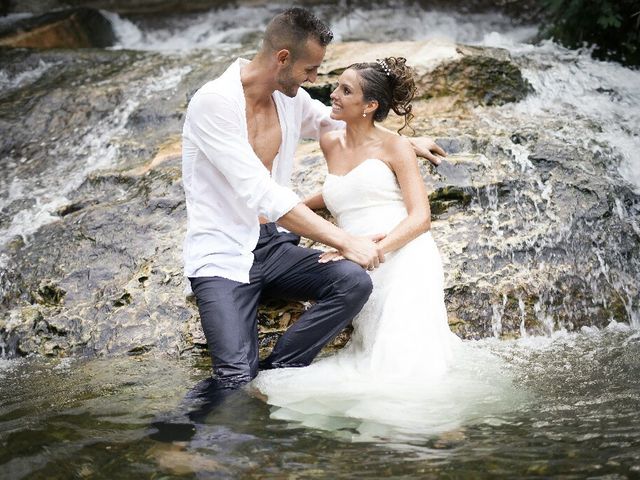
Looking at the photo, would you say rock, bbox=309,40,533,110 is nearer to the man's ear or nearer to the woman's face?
the woman's face

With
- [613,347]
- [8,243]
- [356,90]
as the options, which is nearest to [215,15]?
[8,243]

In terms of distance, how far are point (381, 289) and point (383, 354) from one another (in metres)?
0.38

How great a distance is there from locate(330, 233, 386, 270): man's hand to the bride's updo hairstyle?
0.84 meters

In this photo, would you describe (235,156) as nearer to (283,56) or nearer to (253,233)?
(253,233)

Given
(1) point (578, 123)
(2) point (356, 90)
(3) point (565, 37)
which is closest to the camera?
(2) point (356, 90)

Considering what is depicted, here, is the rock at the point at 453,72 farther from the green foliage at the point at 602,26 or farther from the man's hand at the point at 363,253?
the man's hand at the point at 363,253

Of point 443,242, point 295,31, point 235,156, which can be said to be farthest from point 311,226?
point 443,242

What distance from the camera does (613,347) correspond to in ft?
15.3

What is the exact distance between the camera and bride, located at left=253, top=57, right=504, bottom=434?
3.78 m

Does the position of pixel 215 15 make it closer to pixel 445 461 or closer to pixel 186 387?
pixel 186 387

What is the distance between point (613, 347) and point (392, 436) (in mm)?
1936

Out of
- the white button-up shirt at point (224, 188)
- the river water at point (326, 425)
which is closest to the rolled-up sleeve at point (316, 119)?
the white button-up shirt at point (224, 188)

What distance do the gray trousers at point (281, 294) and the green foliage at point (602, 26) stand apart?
5.74 m

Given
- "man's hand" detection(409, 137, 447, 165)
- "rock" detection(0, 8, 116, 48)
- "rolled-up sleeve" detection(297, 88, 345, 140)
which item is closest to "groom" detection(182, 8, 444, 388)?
"rolled-up sleeve" detection(297, 88, 345, 140)
